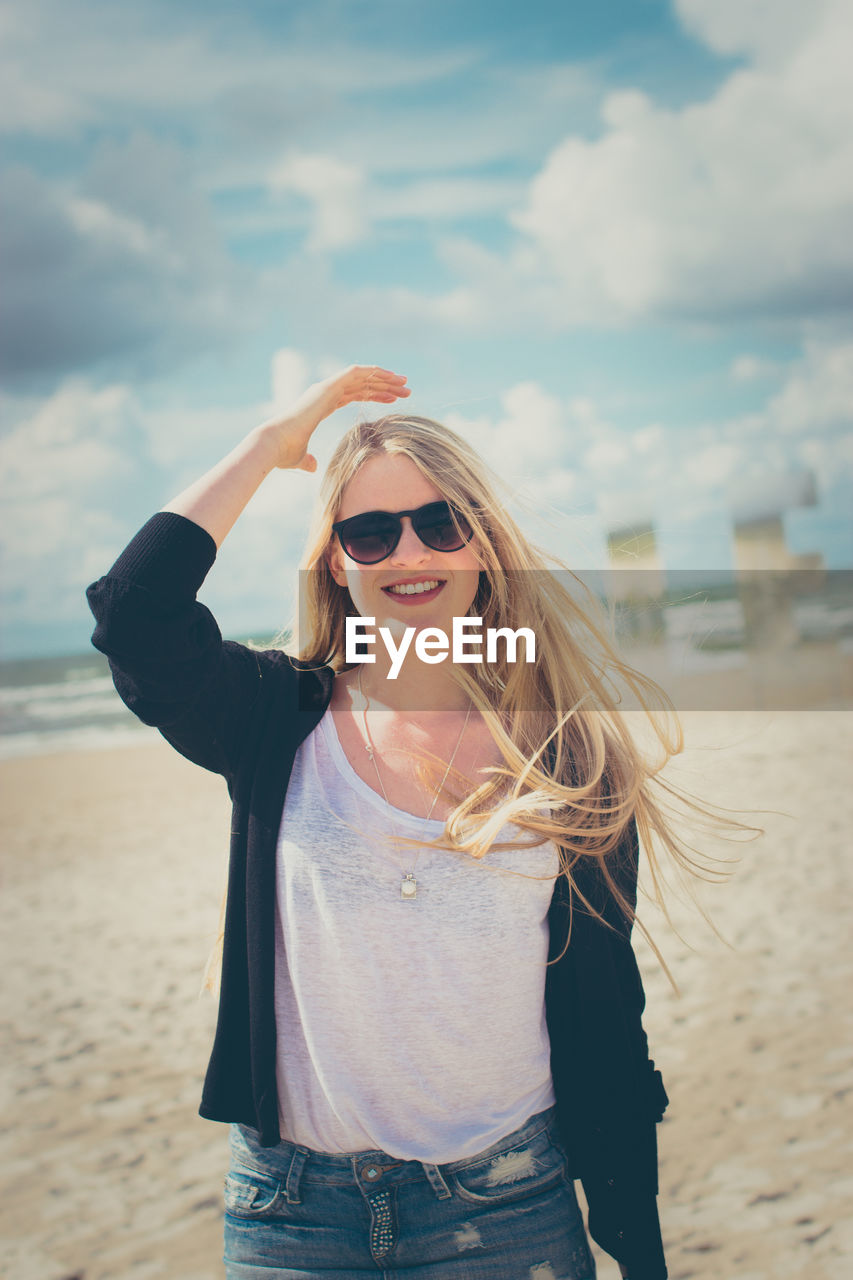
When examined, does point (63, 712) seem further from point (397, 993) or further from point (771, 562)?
point (397, 993)

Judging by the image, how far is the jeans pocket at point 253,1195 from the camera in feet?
5.55

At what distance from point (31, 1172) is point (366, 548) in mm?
3889

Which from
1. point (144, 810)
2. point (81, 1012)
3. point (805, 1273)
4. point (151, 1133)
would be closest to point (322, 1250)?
point (805, 1273)

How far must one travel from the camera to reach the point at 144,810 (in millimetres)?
14234

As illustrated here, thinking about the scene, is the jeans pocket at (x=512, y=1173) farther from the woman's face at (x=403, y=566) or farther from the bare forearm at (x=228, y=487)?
the bare forearm at (x=228, y=487)

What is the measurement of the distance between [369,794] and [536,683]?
1.86 feet

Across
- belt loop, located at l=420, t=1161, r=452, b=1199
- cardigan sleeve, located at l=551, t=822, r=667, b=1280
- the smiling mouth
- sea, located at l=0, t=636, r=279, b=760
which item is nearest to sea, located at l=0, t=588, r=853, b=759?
sea, located at l=0, t=636, r=279, b=760

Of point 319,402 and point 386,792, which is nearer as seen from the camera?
point 386,792

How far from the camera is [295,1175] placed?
5.55 feet

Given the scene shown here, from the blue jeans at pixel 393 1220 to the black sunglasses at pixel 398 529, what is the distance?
123 cm

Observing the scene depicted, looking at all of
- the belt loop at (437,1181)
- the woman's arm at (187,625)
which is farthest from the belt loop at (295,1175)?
the woman's arm at (187,625)

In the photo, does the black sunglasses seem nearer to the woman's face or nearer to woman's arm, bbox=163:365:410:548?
the woman's face

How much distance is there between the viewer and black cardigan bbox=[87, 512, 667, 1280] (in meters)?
1.69

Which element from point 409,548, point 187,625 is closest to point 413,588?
point 409,548
